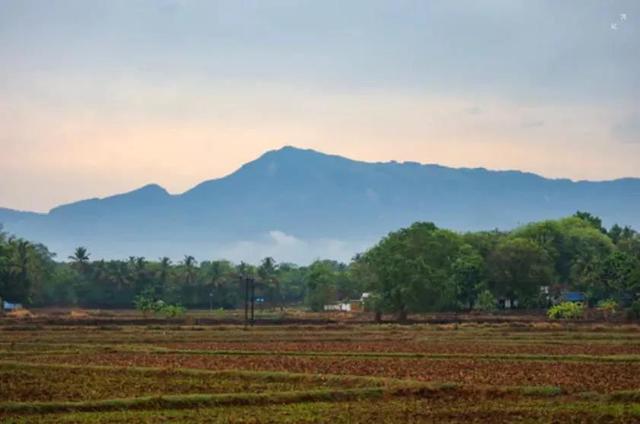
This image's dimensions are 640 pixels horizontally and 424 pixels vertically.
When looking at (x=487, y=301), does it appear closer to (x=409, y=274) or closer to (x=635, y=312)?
(x=409, y=274)

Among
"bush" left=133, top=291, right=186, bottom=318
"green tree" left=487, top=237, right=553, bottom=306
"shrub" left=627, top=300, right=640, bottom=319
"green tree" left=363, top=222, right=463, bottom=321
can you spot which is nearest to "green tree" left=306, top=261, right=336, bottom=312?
"green tree" left=487, top=237, right=553, bottom=306

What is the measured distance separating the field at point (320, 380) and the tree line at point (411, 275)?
39.1 meters

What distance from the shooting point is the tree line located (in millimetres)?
100375

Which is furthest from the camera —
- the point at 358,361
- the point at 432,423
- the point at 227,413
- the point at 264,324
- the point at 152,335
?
the point at 264,324

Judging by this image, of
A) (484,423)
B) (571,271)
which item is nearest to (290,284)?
(571,271)

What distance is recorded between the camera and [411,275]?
97875 millimetres

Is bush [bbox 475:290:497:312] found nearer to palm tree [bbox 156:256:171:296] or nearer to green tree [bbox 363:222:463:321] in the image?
green tree [bbox 363:222:463:321]

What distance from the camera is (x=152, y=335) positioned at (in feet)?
222

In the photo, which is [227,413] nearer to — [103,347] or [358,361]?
[358,361]

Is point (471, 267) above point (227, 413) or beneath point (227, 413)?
above

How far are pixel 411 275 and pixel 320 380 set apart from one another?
64.9 meters

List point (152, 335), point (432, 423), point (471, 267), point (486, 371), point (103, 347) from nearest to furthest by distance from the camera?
point (432, 423) < point (486, 371) < point (103, 347) < point (152, 335) < point (471, 267)

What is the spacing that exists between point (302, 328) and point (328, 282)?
→ 6694cm

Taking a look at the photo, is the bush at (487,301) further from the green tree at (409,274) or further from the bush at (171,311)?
the bush at (171,311)
